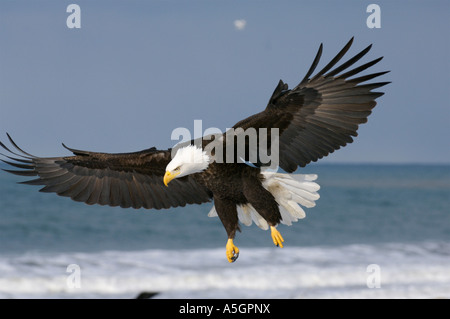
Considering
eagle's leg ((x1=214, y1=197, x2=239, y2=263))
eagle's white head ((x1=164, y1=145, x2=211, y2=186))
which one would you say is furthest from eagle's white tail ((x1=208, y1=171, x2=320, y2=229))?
eagle's white head ((x1=164, y1=145, x2=211, y2=186))

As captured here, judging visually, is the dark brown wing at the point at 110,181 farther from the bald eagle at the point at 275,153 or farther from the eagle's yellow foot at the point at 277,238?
the eagle's yellow foot at the point at 277,238

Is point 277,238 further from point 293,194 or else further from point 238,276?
point 238,276

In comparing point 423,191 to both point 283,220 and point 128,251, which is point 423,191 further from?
point 283,220

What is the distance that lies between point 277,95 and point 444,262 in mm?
6899

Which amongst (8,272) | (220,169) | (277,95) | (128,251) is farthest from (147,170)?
(128,251)

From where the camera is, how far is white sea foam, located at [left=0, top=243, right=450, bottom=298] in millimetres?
7638

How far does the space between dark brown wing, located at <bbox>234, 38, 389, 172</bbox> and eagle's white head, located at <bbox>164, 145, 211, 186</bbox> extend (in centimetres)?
29

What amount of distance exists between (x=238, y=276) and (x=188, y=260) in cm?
187

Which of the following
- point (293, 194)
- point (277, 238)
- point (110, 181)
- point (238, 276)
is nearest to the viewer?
point (277, 238)

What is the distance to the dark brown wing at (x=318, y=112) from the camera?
3.32 m

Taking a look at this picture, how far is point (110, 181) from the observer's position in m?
4.27

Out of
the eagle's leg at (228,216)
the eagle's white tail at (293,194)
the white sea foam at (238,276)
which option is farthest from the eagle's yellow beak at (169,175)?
the white sea foam at (238,276)

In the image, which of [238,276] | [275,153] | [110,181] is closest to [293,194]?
[275,153]

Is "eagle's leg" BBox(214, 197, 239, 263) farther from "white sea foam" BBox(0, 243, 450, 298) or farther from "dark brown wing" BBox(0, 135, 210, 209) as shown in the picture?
"white sea foam" BBox(0, 243, 450, 298)
